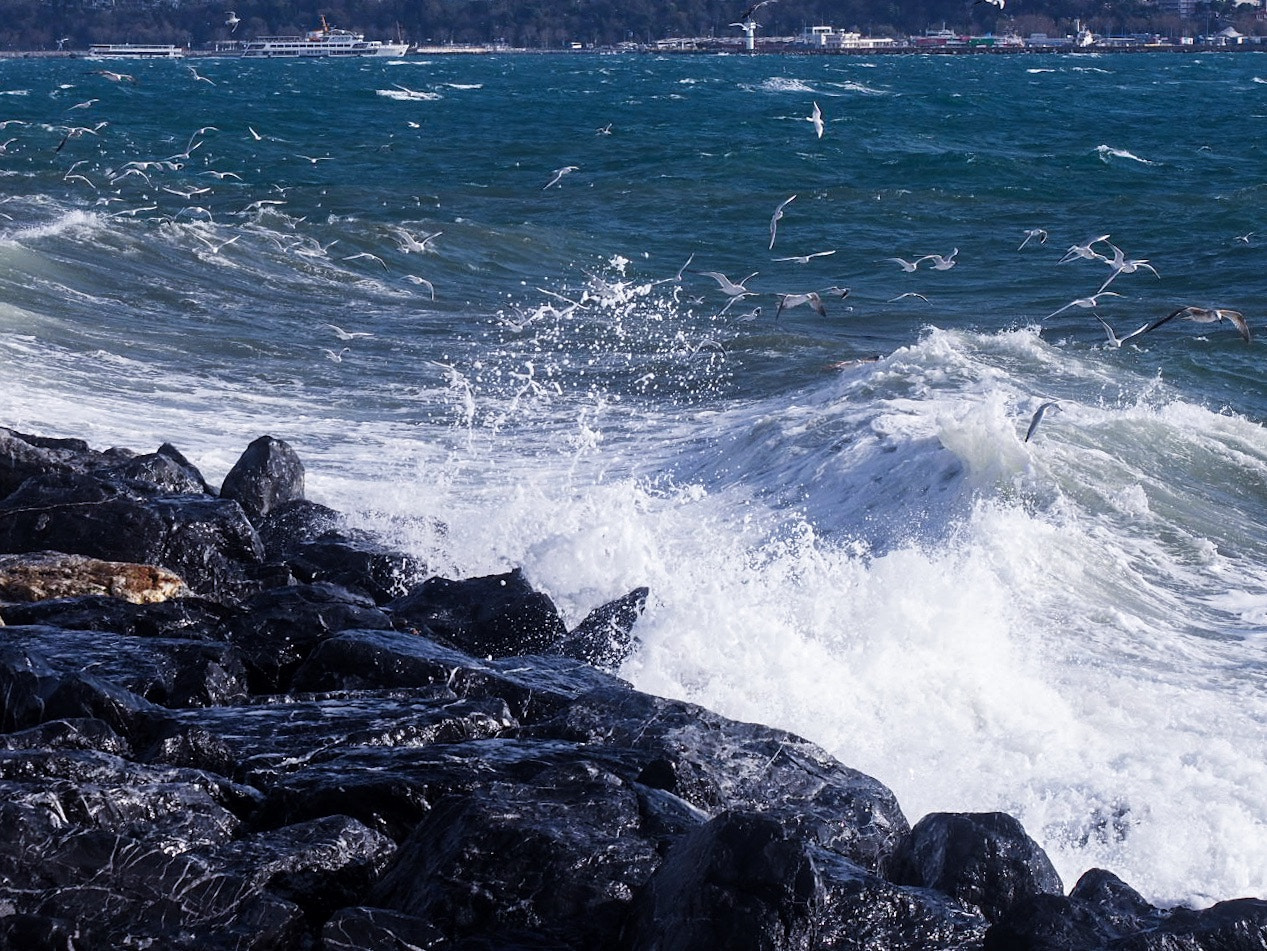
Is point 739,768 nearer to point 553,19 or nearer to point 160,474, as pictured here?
point 160,474

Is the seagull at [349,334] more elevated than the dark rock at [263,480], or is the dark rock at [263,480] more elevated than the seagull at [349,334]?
the dark rock at [263,480]

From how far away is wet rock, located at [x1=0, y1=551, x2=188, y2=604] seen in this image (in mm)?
7488

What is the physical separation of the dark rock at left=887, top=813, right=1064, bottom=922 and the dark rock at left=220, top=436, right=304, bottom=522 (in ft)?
18.1

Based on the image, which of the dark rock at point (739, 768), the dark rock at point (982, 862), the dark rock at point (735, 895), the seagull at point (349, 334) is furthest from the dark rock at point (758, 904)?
the seagull at point (349, 334)

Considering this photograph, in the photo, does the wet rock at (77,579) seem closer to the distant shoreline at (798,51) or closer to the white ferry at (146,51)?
the white ferry at (146,51)

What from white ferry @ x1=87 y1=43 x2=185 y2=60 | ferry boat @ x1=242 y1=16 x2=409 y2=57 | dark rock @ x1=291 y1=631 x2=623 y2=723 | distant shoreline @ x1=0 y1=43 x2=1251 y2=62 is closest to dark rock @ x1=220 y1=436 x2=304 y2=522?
dark rock @ x1=291 y1=631 x2=623 y2=723

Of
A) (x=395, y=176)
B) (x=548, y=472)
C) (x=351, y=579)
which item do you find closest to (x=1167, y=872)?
(x=351, y=579)

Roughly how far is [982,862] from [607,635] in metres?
3.16

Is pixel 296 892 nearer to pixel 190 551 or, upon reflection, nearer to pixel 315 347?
pixel 190 551

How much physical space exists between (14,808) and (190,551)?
3799 mm

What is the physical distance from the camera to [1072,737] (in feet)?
25.8

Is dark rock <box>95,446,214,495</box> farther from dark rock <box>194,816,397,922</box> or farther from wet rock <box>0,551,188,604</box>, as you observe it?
dark rock <box>194,816,397,922</box>

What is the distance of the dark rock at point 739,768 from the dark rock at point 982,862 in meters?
0.31

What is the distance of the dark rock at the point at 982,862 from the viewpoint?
5055mm
